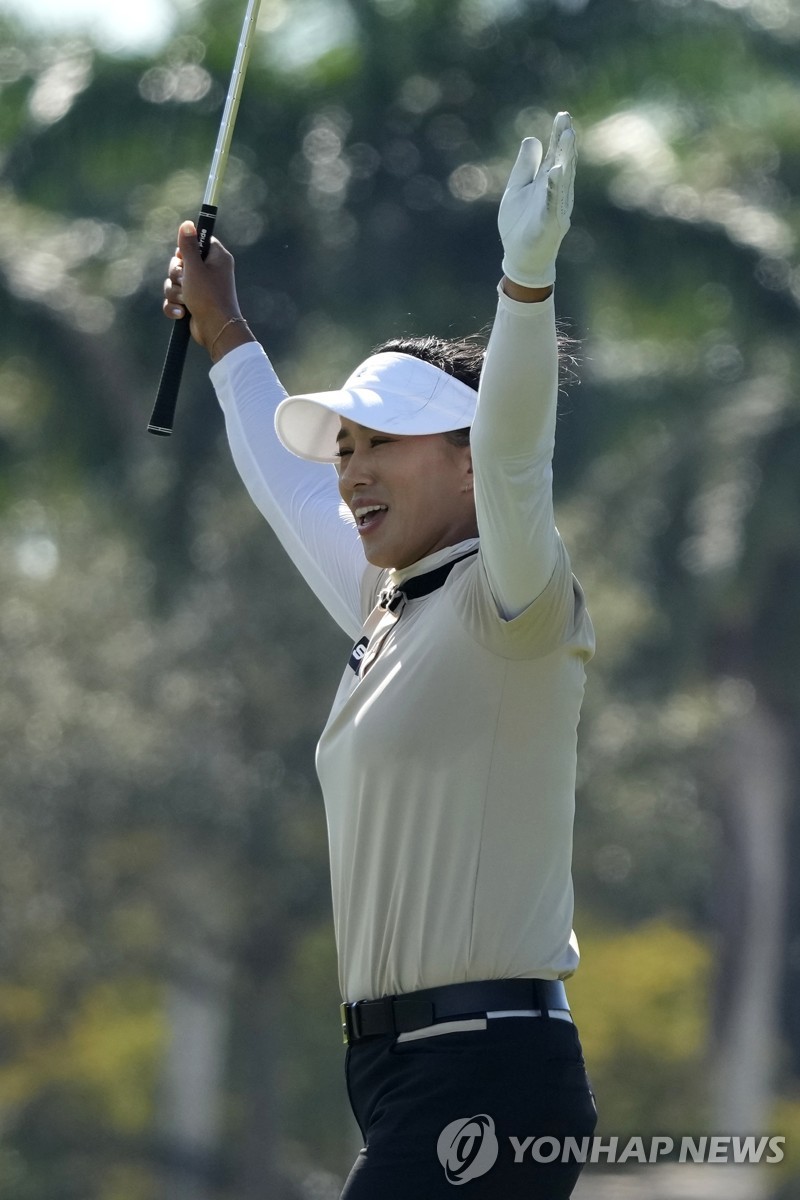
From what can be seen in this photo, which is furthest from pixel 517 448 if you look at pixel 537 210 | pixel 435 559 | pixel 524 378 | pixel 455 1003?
A: pixel 455 1003

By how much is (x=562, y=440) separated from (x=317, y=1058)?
241 inches

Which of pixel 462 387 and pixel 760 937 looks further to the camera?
pixel 760 937

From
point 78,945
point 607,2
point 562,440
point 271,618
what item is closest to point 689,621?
point 562,440

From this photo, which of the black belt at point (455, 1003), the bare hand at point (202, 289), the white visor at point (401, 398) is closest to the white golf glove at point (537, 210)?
the white visor at point (401, 398)

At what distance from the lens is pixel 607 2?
15.4 m

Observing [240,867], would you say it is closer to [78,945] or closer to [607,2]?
[78,945]

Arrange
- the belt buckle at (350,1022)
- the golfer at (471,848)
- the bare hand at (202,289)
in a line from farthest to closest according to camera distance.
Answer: the bare hand at (202,289), the belt buckle at (350,1022), the golfer at (471,848)

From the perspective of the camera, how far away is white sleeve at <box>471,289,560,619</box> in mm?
2123

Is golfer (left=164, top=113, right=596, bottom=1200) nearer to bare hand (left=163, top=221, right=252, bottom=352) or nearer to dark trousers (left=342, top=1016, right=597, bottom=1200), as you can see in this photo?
dark trousers (left=342, top=1016, right=597, bottom=1200)

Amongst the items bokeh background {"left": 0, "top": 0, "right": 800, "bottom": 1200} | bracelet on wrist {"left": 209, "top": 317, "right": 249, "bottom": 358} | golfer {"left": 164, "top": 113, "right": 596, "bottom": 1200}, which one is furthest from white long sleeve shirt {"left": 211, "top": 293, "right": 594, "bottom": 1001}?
bokeh background {"left": 0, "top": 0, "right": 800, "bottom": 1200}

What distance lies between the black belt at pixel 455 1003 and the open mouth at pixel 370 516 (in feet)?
1.98

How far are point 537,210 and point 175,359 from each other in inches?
46.6

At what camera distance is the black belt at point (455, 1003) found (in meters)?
2.35

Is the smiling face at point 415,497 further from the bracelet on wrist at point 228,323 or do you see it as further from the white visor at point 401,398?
the bracelet on wrist at point 228,323
